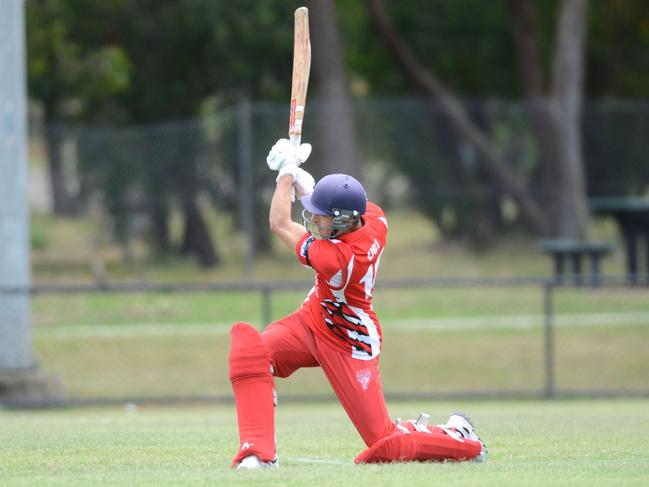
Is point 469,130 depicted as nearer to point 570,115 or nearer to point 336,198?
point 570,115

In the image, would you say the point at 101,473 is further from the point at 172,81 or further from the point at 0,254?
the point at 172,81

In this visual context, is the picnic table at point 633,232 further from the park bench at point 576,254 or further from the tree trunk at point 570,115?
the tree trunk at point 570,115

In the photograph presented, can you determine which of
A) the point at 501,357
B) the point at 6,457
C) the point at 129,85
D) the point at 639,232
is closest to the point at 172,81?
the point at 129,85

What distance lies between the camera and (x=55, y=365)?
16922mm

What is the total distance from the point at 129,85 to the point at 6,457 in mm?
21099

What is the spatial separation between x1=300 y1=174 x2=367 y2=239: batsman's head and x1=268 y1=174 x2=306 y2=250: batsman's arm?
0.17m

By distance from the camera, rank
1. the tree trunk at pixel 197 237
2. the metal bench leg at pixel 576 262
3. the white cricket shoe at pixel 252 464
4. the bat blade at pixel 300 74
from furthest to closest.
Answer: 1. the tree trunk at pixel 197 237
2. the metal bench leg at pixel 576 262
3. the bat blade at pixel 300 74
4. the white cricket shoe at pixel 252 464

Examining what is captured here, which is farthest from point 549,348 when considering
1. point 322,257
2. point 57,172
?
point 57,172

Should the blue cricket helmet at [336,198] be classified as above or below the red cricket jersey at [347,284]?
above

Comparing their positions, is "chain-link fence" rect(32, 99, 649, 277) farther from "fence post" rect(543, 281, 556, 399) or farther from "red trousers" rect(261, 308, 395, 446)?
"red trousers" rect(261, 308, 395, 446)

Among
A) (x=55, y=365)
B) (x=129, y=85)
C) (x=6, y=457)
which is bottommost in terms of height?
(x=55, y=365)

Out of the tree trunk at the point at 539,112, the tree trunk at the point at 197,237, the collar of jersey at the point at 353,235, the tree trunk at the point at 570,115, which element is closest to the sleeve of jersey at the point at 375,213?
the collar of jersey at the point at 353,235

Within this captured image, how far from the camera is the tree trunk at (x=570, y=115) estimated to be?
72.9ft

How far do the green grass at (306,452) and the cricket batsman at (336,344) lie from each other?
17 cm
